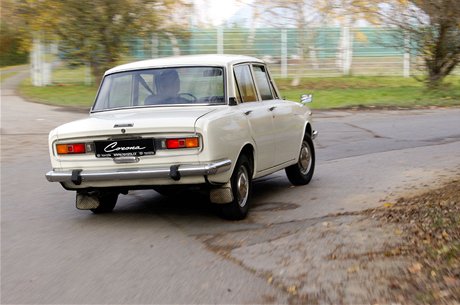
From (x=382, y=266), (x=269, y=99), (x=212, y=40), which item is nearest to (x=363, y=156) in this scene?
(x=269, y=99)

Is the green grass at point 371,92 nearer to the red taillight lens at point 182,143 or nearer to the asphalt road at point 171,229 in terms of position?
the asphalt road at point 171,229

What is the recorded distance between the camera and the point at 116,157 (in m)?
7.05

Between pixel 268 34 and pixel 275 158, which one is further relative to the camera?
pixel 268 34

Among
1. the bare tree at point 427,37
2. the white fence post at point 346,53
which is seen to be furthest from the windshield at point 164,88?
the white fence post at point 346,53

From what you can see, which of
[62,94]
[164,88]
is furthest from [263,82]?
[62,94]

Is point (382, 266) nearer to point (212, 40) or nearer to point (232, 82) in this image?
point (232, 82)

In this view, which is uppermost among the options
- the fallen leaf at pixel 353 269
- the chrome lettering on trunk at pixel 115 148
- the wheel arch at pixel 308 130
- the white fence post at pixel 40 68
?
the chrome lettering on trunk at pixel 115 148

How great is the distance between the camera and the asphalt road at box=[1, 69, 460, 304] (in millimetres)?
5127

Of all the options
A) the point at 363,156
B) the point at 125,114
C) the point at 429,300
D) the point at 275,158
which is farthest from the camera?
the point at 363,156

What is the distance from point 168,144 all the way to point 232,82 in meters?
1.45

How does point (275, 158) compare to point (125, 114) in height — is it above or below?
below

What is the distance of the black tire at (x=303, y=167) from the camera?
951cm

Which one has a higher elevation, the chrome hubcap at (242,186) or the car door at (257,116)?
the car door at (257,116)

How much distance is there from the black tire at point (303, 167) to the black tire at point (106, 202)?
2559 millimetres
